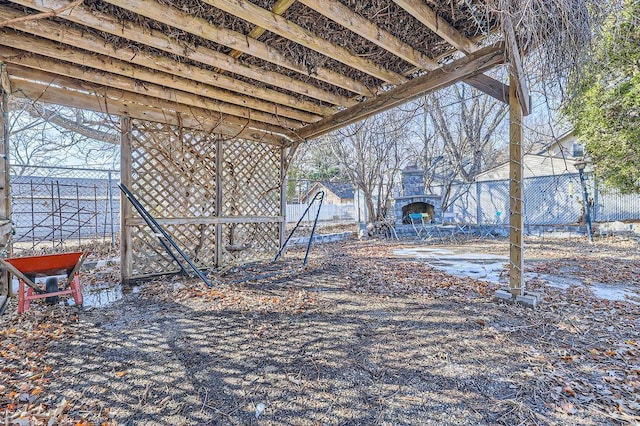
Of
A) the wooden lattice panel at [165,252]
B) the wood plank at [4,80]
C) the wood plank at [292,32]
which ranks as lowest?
the wooden lattice panel at [165,252]

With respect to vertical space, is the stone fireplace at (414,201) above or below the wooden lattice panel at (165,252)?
above

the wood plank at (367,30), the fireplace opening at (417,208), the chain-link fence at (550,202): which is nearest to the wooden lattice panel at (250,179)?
the wood plank at (367,30)

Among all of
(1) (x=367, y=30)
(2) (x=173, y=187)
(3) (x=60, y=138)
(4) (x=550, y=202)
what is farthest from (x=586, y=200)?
(3) (x=60, y=138)

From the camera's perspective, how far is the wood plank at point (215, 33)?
213 cm

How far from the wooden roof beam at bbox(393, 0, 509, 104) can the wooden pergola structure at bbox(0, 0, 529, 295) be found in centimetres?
1

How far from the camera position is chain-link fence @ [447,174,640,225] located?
29.1 feet

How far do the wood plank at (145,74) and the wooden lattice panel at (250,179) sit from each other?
2.36ft

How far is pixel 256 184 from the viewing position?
17.3 ft

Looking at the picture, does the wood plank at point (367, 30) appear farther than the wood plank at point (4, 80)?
No

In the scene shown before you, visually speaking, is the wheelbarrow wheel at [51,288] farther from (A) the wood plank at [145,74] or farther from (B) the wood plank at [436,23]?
(B) the wood plank at [436,23]

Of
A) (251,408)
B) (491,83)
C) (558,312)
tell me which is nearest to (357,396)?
(251,408)

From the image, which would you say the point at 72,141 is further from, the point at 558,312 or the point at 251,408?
the point at 558,312

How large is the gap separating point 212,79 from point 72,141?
693 centimetres

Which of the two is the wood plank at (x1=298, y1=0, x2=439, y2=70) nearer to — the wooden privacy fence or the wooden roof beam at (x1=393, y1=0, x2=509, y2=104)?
the wooden roof beam at (x1=393, y1=0, x2=509, y2=104)
